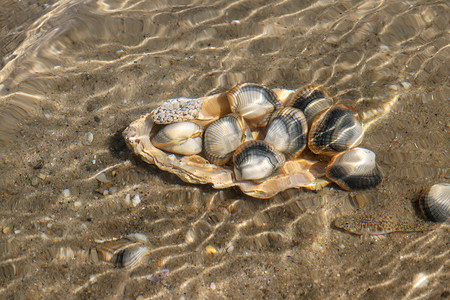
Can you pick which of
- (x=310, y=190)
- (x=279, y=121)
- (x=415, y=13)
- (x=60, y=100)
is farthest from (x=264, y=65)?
(x=60, y=100)

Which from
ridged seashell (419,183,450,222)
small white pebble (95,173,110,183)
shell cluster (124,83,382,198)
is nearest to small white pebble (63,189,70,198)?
small white pebble (95,173,110,183)

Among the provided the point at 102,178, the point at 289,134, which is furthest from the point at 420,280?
the point at 102,178

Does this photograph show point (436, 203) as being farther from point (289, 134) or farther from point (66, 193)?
point (66, 193)

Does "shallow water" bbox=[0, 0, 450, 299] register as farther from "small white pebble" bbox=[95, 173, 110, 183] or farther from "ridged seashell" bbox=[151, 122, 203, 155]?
"ridged seashell" bbox=[151, 122, 203, 155]

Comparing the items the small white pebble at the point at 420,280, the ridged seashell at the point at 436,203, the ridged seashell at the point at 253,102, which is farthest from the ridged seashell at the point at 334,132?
the small white pebble at the point at 420,280

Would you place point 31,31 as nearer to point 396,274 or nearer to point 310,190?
point 310,190

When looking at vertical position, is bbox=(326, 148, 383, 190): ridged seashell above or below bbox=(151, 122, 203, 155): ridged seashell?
below

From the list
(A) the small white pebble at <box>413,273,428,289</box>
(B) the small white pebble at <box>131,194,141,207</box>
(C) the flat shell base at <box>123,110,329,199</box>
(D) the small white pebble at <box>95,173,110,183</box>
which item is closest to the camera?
(A) the small white pebble at <box>413,273,428,289</box>
